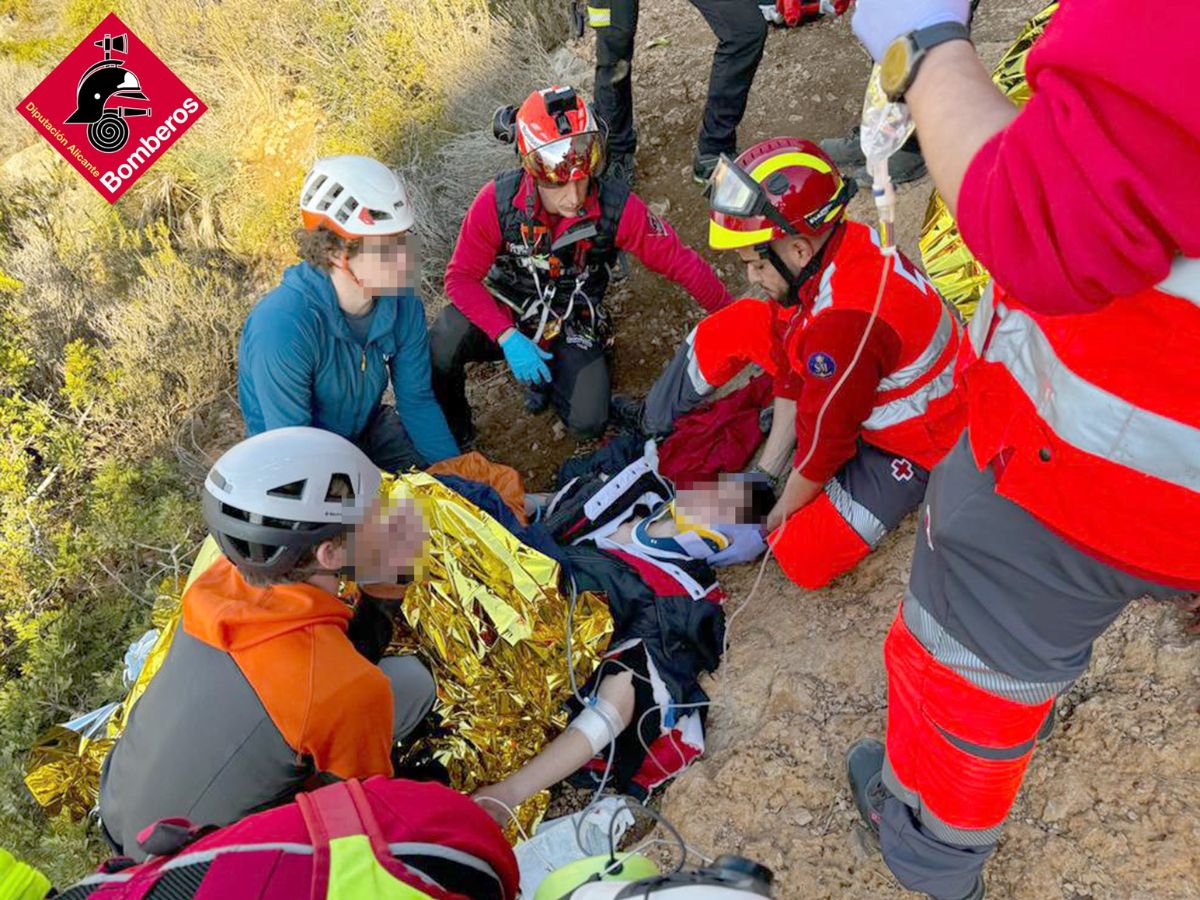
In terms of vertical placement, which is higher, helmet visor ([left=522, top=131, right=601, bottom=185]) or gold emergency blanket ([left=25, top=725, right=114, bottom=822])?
helmet visor ([left=522, top=131, right=601, bottom=185])

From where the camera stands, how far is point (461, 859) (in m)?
1.22

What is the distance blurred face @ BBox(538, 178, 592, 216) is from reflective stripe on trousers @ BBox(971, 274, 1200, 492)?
2.78 meters

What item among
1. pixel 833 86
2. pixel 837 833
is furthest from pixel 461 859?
pixel 833 86

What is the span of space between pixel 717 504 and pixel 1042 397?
2.16 m

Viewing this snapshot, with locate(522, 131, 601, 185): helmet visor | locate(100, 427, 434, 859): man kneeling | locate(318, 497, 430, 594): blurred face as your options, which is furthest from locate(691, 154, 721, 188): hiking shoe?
locate(100, 427, 434, 859): man kneeling

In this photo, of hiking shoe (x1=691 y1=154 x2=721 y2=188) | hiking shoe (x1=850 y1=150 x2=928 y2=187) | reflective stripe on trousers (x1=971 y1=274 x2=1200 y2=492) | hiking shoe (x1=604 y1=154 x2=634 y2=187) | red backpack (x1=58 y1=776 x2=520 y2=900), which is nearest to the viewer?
red backpack (x1=58 y1=776 x2=520 y2=900)

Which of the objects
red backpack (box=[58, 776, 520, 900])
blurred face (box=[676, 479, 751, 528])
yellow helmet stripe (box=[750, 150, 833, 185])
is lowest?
blurred face (box=[676, 479, 751, 528])

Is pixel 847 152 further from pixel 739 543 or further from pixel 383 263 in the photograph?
pixel 383 263

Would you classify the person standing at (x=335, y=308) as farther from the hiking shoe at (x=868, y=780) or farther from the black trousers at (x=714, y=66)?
the hiking shoe at (x=868, y=780)

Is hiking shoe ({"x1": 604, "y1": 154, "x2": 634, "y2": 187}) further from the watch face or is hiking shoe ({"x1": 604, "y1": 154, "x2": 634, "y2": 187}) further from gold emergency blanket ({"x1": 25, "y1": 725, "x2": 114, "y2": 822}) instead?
the watch face

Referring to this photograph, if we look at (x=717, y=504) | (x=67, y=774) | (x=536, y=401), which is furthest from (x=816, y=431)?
(x=67, y=774)

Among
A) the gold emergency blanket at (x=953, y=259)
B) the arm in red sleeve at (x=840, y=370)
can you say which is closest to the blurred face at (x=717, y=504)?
the arm in red sleeve at (x=840, y=370)

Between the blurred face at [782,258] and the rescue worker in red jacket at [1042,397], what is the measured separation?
49.5 inches

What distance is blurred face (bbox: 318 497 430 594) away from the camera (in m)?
2.38
